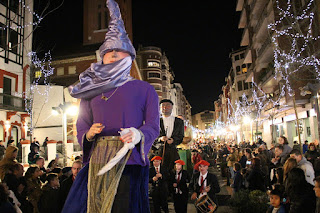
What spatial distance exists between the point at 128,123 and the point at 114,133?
142mm

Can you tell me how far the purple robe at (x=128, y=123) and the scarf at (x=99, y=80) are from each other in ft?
0.20

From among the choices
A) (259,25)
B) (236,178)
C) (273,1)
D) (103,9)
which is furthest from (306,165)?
(103,9)

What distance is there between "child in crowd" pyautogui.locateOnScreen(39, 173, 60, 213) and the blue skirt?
3615mm

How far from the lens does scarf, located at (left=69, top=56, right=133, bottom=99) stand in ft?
7.71

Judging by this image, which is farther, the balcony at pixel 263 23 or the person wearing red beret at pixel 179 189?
the balcony at pixel 263 23

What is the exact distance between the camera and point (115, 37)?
8.46 feet

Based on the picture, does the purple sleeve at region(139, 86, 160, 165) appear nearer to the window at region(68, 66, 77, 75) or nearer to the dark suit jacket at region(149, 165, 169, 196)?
the dark suit jacket at region(149, 165, 169, 196)

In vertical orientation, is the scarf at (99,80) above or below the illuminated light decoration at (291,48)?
below

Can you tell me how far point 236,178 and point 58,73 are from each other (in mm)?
33250

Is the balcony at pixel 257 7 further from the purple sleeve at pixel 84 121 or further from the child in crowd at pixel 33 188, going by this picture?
the purple sleeve at pixel 84 121

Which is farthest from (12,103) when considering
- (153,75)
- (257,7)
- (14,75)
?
(153,75)

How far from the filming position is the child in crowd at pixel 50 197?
567cm

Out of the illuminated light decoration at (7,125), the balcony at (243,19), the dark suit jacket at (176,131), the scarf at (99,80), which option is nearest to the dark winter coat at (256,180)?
the dark suit jacket at (176,131)

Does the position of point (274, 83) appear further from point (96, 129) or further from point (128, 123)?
point (96, 129)
